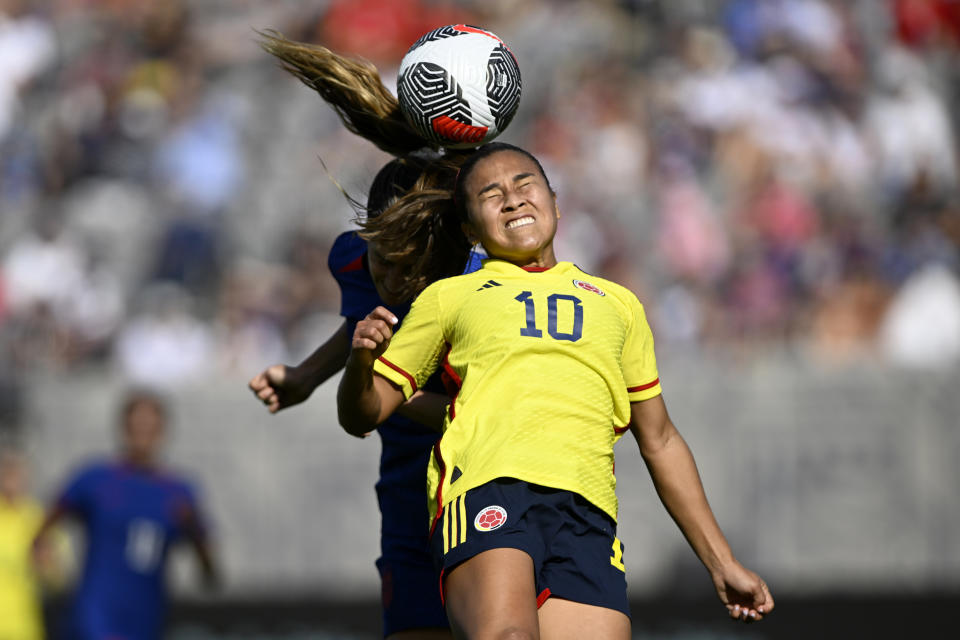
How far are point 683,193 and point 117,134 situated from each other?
16.5ft

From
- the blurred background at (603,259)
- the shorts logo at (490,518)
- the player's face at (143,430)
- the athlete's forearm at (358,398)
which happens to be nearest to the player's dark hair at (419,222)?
the athlete's forearm at (358,398)

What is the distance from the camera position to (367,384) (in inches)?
146

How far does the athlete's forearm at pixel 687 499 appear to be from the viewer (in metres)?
3.94

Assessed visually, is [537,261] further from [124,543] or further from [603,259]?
[603,259]

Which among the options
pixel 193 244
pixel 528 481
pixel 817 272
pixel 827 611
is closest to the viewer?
pixel 528 481

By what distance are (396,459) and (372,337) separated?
48.7 inches

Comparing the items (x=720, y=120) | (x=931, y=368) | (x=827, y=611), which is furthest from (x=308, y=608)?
(x=720, y=120)

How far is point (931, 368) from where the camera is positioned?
30.3 ft

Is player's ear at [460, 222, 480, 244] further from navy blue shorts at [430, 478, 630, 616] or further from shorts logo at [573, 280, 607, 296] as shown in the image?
navy blue shorts at [430, 478, 630, 616]

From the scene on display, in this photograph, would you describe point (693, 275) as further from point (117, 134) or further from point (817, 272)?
point (117, 134)

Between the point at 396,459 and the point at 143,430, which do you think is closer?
the point at 396,459

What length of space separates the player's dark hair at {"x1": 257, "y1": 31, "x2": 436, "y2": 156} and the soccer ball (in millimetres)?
196

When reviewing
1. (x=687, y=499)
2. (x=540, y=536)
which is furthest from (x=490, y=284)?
(x=687, y=499)

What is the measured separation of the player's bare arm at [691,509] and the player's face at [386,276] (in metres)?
0.93
